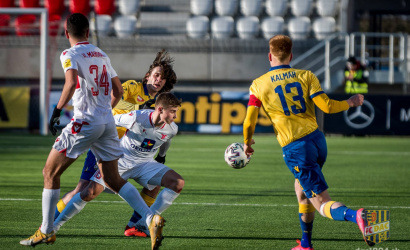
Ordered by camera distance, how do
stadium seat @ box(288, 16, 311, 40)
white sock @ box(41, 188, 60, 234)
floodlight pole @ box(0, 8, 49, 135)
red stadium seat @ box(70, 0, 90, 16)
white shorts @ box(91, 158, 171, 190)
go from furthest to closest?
red stadium seat @ box(70, 0, 90, 16) < stadium seat @ box(288, 16, 311, 40) < floodlight pole @ box(0, 8, 49, 135) < white shorts @ box(91, 158, 171, 190) < white sock @ box(41, 188, 60, 234)

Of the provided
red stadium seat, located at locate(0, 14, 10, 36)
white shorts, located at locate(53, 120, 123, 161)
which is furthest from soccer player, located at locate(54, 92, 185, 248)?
red stadium seat, located at locate(0, 14, 10, 36)

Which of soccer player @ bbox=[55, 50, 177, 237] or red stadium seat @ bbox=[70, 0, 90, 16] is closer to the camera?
soccer player @ bbox=[55, 50, 177, 237]

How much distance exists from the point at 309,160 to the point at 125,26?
2048 centimetres

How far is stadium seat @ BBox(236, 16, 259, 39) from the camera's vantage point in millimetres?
25281

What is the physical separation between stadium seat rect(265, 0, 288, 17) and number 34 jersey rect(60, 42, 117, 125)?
21060 millimetres

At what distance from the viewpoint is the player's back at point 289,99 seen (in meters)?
5.64

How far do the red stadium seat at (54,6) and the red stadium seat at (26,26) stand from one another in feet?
2.58

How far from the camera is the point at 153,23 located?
26.0 meters

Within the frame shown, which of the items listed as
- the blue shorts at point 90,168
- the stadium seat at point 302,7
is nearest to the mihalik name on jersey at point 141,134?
the blue shorts at point 90,168

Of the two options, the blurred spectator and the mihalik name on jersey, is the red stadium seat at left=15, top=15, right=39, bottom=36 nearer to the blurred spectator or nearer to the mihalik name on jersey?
the blurred spectator

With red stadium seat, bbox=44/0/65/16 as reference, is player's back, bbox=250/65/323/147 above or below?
below

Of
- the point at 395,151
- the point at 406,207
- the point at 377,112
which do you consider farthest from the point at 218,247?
the point at 377,112

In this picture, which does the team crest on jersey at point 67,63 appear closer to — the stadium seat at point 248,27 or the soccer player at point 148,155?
the soccer player at point 148,155

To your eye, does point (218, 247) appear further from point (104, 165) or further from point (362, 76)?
point (362, 76)
